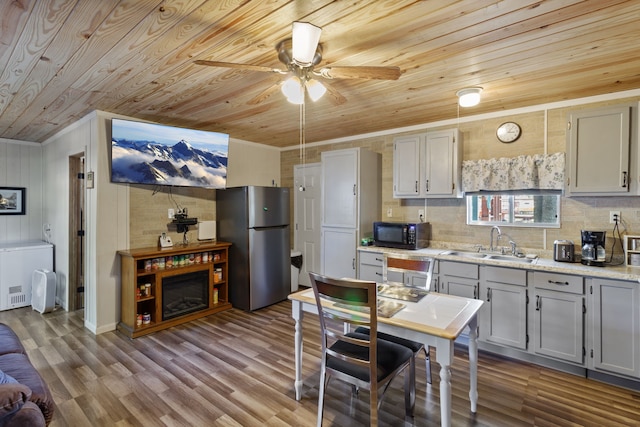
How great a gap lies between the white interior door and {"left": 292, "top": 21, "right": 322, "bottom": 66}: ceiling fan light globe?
3.37m

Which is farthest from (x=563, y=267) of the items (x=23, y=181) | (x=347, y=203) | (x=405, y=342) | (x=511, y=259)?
(x=23, y=181)

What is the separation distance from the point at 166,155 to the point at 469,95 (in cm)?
325

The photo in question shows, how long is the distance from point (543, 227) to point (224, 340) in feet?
11.5

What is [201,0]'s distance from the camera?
160 cm

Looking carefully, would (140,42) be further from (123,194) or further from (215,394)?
(215,394)

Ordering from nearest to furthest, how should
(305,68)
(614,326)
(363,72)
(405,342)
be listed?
(363,72) → (305,68) → (405,342) → (614,326)

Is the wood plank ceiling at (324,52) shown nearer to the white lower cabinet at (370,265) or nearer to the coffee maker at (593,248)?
the coffee maker at (593,248)

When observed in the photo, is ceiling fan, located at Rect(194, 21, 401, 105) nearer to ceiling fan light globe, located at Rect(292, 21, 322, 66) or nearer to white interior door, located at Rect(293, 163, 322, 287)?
ceiling fan light globe, located at Rect(292, 21, 322, 66)

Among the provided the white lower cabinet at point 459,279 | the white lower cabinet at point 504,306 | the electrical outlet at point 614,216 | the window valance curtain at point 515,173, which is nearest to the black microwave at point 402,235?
the white lower cabinet at point 459,279

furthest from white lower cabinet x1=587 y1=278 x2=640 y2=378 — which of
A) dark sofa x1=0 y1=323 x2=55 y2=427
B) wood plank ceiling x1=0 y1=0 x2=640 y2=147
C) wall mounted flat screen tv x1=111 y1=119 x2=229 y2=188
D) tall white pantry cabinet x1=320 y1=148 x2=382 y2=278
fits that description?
wall mounted flat screen tv x1=111 y1=119 x2=229 y2=188

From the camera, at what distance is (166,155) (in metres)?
3.74

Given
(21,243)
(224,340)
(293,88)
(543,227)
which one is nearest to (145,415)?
(224,340)

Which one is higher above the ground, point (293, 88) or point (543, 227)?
point (293, 88)

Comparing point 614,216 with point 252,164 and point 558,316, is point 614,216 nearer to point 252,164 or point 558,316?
point 558,316
